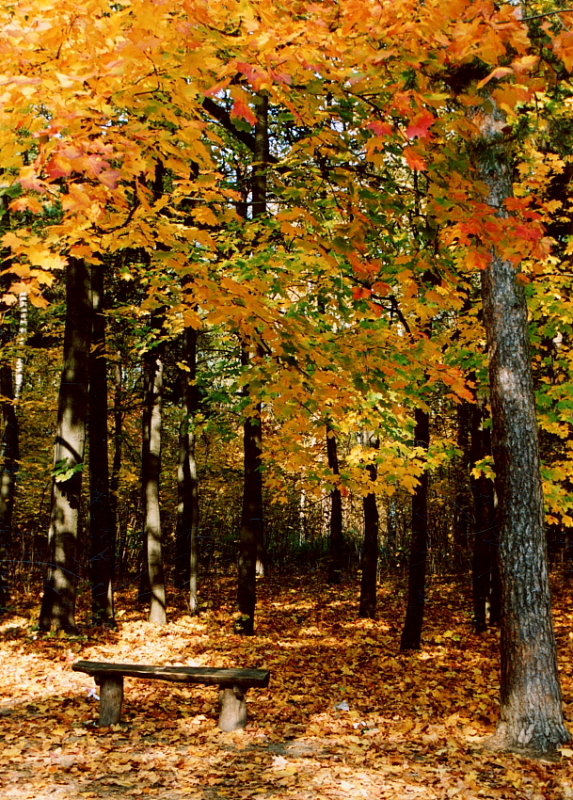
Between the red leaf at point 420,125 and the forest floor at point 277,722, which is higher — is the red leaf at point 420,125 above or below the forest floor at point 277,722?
above

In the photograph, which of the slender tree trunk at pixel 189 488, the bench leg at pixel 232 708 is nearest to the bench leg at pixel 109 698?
the bench leg at pixel 232 708

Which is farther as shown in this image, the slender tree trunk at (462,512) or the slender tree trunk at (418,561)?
the slender tree trunk at (462,512)

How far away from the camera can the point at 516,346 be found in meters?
5.55

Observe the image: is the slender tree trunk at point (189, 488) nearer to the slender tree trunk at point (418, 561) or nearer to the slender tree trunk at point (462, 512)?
the slender tree trunk at point (418, 561)

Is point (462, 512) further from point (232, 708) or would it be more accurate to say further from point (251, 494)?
point (232, 708)

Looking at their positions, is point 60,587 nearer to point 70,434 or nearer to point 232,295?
point 70,434

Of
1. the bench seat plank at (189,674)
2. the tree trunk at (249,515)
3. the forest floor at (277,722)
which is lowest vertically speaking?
the forest floor at (277,722)

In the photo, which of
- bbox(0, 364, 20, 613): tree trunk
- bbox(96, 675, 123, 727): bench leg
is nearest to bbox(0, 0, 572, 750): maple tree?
bbox(96, 675, 123, 727): bench leg

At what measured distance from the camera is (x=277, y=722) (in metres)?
6.14

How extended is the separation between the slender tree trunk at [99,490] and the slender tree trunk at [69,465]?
0.97 m

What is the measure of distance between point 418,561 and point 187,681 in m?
4.95

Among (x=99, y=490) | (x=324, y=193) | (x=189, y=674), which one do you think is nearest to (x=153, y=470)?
(x=99, y=490)

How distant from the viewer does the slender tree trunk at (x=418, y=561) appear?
31.0ft

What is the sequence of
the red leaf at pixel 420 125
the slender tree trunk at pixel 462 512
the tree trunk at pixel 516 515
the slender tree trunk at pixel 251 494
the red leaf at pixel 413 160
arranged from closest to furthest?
1. the red leaf at pixel 420 125
2. the red leaf at pixel 413 160
3. the tree trunk at pixel 516 515
4. the slender tree trunk at pixel 251 494
5. the slender tree trunk at pixel 462 512
